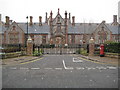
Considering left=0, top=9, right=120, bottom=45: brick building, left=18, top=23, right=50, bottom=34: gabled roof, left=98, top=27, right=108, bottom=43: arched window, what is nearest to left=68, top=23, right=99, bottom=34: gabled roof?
left=0, top=9, right=120, bottom=45: brick building

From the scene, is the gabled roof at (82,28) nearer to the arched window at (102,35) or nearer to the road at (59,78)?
the arched window at (102,35)

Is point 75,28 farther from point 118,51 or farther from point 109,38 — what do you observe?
point 118,51

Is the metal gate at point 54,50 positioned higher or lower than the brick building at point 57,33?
lower

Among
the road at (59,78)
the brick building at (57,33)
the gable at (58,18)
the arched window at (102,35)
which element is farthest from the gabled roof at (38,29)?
the road at (59,78)

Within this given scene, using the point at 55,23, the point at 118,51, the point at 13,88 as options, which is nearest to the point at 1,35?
the point at 55,23

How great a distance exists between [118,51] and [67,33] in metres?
37.1

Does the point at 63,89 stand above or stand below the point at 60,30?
below

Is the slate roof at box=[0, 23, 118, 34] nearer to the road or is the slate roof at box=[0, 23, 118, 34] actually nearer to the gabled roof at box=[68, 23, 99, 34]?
the gabled roof at box=[68, 23, 99, 34]

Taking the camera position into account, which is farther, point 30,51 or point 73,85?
point 30,51

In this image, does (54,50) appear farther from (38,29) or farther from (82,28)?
(82,28)

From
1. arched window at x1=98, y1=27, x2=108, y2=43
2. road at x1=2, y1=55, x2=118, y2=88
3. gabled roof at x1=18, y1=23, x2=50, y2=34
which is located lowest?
road at x1=2, y1=55, x2=118, y2=88

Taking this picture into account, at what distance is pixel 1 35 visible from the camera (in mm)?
58250

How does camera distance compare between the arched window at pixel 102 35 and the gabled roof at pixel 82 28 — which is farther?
the gabled roof at pixel 82 28

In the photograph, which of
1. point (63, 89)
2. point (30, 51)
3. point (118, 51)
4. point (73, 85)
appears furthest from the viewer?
point (30, 51)
